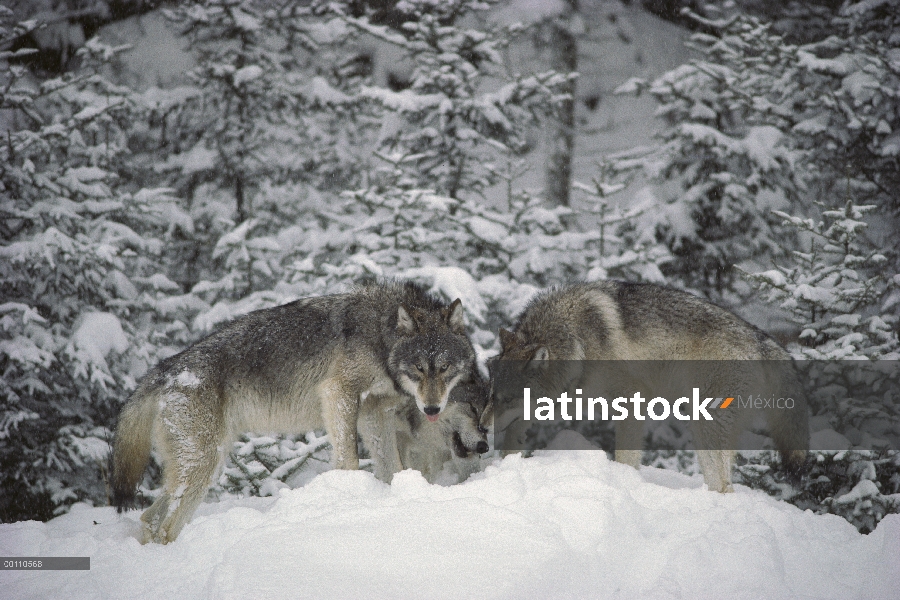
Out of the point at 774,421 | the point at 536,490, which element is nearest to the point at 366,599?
the point at 536,490

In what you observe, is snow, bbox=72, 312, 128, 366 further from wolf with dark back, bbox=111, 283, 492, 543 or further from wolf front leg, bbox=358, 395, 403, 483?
wolf front leg, bbox=358, 395, 403, 483

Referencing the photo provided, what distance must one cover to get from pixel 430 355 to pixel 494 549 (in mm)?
2040

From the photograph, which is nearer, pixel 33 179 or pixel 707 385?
pixel 707 385

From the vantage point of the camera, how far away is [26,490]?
8352 mm

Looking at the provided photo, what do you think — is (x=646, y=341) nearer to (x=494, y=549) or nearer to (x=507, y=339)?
(x=507, y=339)

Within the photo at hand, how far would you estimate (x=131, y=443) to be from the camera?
15.8ft

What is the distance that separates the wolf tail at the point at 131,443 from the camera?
15.8ft

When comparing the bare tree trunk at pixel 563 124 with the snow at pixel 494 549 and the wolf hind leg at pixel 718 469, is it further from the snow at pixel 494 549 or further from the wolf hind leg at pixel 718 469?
the snow at pixel 494 549

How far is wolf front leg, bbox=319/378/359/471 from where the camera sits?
16.9ft

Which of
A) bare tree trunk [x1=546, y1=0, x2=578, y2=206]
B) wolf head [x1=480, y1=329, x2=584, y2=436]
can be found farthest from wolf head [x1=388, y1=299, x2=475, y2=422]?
bare tree trunk [x1=546, y1=0, x2=578, y2=206]

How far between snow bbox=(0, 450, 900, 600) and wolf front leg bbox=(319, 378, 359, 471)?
0.75m

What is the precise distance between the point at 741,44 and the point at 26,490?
1292cm

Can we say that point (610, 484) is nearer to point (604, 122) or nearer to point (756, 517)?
point (756, 517)

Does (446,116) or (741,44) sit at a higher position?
(741,44)
